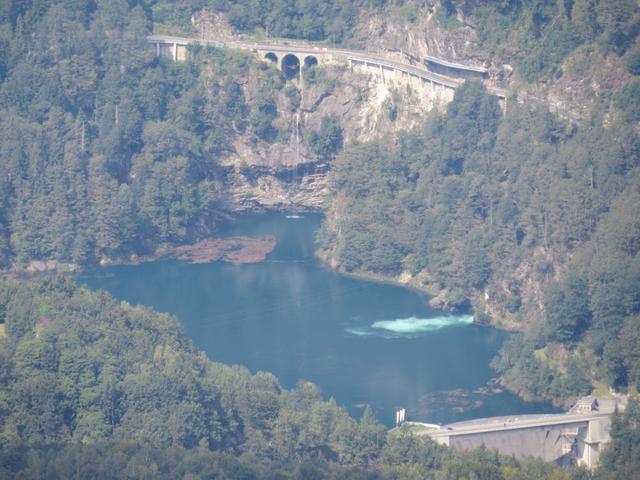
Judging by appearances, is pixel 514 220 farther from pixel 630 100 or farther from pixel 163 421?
pixel 163 421

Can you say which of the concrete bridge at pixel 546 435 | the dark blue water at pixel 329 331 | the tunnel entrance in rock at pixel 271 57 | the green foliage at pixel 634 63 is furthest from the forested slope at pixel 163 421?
the tunnel entrance in rock at pixel 271 57

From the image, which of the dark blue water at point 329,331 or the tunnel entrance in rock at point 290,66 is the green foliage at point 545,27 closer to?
the tunnel entrance in rock at point 290,66

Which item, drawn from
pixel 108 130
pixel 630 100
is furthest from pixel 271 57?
pixel 630 100

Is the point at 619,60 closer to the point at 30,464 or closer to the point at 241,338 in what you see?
the point at 241,338

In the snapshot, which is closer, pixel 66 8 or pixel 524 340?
pixel 524 340

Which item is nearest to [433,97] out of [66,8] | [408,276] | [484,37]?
[484,37]

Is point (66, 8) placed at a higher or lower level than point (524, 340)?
higher

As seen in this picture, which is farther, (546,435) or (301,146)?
(301,146)
